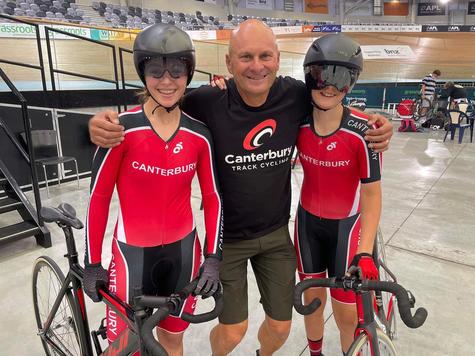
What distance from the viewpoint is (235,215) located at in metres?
1.79

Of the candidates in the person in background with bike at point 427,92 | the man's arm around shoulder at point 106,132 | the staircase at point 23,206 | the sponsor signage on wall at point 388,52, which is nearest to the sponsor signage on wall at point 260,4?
the sponsor signage on wall at point 388,52

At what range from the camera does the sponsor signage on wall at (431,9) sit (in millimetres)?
29578

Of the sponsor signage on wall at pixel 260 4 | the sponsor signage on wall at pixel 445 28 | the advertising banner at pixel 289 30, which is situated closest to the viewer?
the advertising banner at pixel 289 30

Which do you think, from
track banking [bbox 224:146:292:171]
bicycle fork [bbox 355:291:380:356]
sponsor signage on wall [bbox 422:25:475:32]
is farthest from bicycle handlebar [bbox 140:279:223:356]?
sponsor signage on wall [bbox 422:25:475:32]

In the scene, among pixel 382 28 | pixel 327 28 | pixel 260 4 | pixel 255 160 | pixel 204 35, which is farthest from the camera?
pixel 260 4

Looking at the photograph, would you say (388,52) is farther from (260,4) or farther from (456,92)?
(260,4)

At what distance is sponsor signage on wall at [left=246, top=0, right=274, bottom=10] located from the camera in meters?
28.5

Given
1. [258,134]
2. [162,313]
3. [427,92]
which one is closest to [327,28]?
[427,92]

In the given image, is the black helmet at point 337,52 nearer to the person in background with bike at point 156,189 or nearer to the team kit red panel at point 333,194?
the team kit red panel at point 333,194

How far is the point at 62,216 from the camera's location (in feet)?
5.63

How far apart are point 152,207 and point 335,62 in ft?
3.20

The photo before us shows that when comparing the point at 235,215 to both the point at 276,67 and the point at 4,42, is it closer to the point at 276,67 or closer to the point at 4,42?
the point at 276,67

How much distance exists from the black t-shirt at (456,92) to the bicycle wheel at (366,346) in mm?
11557

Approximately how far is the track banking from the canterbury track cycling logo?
5cm
